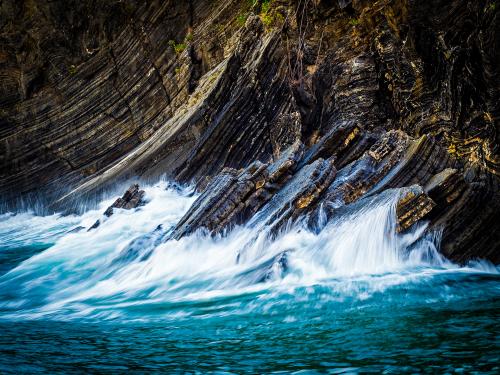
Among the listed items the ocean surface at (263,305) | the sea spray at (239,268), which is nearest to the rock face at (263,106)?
the sea spray at (239,268)

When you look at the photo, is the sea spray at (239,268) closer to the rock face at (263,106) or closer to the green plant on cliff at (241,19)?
the rock face at (263,106)

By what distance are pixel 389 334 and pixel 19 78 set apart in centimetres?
1802

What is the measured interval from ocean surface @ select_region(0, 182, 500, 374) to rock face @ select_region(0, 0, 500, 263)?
0.37 meters

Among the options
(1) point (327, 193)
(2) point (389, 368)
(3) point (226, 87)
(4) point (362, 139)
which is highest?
(3) point (226, 87)

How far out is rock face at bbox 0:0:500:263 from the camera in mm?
6613

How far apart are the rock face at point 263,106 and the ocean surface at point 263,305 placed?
37 cm

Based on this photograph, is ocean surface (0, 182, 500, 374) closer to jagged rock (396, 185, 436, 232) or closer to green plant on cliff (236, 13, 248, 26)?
jagged rock (396, 185, 436, 232)

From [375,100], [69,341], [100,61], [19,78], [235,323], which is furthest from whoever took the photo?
[19,78]

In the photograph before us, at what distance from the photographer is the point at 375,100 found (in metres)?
9.91

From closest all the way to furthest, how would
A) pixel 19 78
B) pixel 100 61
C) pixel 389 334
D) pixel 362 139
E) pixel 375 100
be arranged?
1. pixel 389 334
2. pixel 362 139
3. pixel 375 100
4. pixel 100 61
5. pixel 19 78

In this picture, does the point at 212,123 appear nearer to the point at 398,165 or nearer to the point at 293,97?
the point at 293,97

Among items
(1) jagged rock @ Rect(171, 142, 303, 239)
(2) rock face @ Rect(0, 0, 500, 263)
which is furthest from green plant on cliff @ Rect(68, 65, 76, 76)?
(1) jagged rock @ Rect(171, 142, 303, 239)

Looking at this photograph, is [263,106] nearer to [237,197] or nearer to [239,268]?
[237,197]

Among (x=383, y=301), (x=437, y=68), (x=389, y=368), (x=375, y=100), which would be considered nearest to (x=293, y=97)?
(x=375, y=100)
